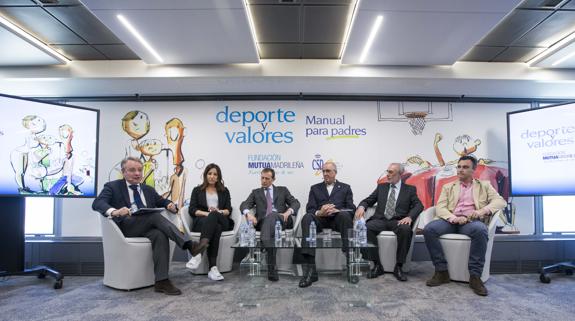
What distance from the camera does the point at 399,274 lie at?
371 cm

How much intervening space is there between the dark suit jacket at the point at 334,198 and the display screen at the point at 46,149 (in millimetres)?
2647

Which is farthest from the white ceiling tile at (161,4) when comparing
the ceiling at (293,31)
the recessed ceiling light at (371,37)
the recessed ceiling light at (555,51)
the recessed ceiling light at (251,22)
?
the recessed ceiling light at (555,51)

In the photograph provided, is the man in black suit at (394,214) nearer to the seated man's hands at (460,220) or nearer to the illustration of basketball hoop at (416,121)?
the seated man's hands at (460,220)

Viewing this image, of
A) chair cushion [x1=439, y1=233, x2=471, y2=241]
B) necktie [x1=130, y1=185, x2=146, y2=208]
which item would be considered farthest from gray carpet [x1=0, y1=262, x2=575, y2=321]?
necktie [x1=130, y1=185, x2=146, y2=208]

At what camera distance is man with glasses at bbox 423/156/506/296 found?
3426mm

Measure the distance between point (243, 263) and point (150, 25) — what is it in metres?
2.50

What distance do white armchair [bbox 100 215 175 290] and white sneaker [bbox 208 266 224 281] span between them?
1.97 feet

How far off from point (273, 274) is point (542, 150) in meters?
3.72

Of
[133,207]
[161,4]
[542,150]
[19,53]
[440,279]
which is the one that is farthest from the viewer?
[542,150]

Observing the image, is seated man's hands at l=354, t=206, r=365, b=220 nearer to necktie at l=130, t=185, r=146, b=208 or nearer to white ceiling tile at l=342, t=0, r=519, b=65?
white ceiling tile at l=342, t=0, r=519, b=65

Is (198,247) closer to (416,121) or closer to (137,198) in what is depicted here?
(137,198)

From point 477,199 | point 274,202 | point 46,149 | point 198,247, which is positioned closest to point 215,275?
point 198,247

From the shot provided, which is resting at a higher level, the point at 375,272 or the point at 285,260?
the point at 285,260

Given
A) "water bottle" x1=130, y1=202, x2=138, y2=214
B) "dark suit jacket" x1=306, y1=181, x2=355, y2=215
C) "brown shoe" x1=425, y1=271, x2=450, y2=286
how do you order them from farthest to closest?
"dark suit jacket" x1=306, y1=181, x2=355, y2=215 < "water bottle" x1=130, y1=202, x2=138, y2=214 < "brown shoe" x1=425, y1=271, x2=450, y2=286
